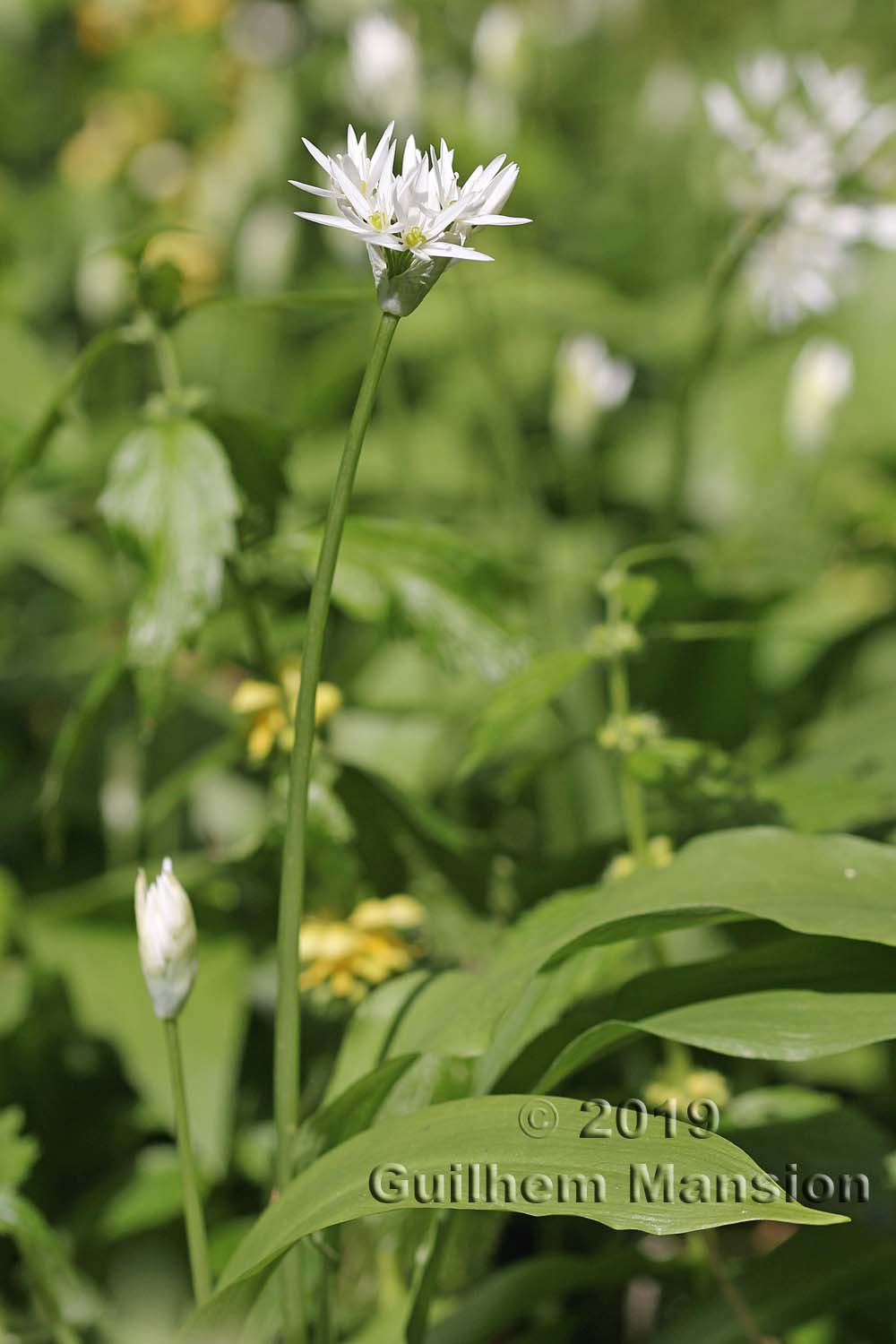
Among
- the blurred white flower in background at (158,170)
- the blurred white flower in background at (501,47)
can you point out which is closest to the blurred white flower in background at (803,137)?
the blurred white flower in background at (501,47)

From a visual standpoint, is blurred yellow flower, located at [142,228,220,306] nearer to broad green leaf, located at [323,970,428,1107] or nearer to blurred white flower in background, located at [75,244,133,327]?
blurred white flower in background, located at [75,244,133,327]

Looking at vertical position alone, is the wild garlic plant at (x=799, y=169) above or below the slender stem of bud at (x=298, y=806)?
above

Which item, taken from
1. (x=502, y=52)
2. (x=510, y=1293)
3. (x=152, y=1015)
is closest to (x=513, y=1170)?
(x=510, y=1293)

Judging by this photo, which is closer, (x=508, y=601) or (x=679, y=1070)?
(x=679, y=1070)

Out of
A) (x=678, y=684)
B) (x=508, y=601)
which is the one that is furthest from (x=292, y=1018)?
(x=678, y=684)

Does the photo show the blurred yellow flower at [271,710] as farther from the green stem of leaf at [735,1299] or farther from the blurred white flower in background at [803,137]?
the blurred white flower in background at [803,137]

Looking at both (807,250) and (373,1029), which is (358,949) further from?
(807,250)

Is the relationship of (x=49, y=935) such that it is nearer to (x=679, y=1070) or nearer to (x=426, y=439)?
(x=679, y=1070)
